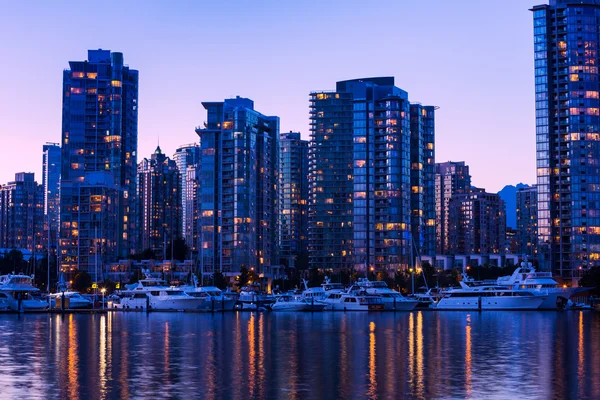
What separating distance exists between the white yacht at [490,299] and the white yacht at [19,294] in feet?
227

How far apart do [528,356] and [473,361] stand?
5.92 metres

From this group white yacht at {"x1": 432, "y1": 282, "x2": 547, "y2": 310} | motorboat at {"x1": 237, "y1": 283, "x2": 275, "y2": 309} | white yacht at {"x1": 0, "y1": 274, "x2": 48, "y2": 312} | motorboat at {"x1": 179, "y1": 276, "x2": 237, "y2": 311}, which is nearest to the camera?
white yacht at {"x1": 0, "y1": 274, "x2": 48, "y2": 312}

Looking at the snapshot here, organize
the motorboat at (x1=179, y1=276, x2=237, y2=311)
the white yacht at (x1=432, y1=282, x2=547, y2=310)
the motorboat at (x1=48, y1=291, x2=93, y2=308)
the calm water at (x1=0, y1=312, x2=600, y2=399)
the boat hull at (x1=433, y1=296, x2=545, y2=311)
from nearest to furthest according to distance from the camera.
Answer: the calm water at (x1=0, y1=312, x2=600, y2=399) → the boat hull at (x1=433, y1=296, x2=545, y2=311) → the white yacht at (x1=432, y1=282, x2=547, y2=310) → the motorboat at (x1=179, y1=276, x2=237, y2=311) → the motorboat at (x1=48, y1=291, x2=93, y2=308)

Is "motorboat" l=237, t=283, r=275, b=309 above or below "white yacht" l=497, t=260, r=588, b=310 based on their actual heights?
below

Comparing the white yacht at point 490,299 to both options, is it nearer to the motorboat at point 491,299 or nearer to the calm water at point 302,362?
the motorboat at point 491,299

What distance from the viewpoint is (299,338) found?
273ft

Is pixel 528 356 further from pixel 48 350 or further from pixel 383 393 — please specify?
pixel 48 350

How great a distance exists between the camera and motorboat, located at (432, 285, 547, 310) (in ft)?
484

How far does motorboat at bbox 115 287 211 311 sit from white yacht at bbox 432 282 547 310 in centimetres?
4242

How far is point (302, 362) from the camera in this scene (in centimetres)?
5988

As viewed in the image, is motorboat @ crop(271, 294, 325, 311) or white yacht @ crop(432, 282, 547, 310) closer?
white yacht @ crop(432, 282, 547, 310)

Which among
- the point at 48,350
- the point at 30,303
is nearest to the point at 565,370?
the point at 48,350

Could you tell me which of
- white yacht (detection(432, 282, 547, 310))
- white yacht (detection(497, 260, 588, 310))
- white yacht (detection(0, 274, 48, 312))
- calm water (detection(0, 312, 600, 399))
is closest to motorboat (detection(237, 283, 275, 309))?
white yacht (detection(432, 282, 547, 310))

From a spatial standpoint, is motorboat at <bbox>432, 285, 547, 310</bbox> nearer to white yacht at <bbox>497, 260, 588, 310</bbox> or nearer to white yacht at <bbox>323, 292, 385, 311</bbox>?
white yacht at <bbox>497, 260, 588, 310</bbox>
